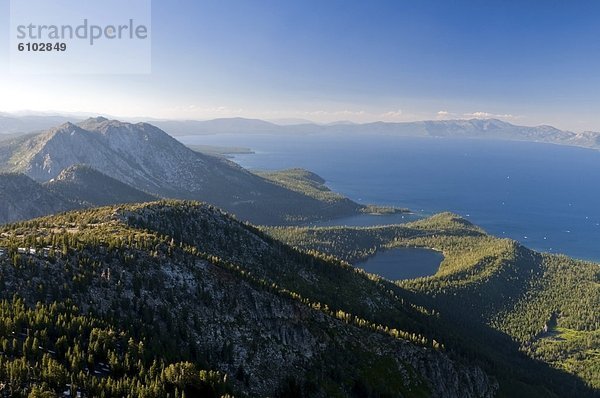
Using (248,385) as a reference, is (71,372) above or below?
above

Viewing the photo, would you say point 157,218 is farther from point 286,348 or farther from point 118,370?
point 118,370

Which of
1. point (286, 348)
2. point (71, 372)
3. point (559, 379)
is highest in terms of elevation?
point (71, 372)

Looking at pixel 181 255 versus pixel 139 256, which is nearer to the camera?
pixel 139 256

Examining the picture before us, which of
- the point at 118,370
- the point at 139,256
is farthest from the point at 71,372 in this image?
the point at 139,256

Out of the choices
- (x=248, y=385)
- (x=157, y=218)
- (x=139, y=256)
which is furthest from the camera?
(x=157, y=218)

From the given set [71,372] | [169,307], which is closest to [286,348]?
[169,307]

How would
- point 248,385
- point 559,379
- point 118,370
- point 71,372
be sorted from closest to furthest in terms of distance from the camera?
point 71,372 < point 118,370 < point 248,385 < point 559,379
